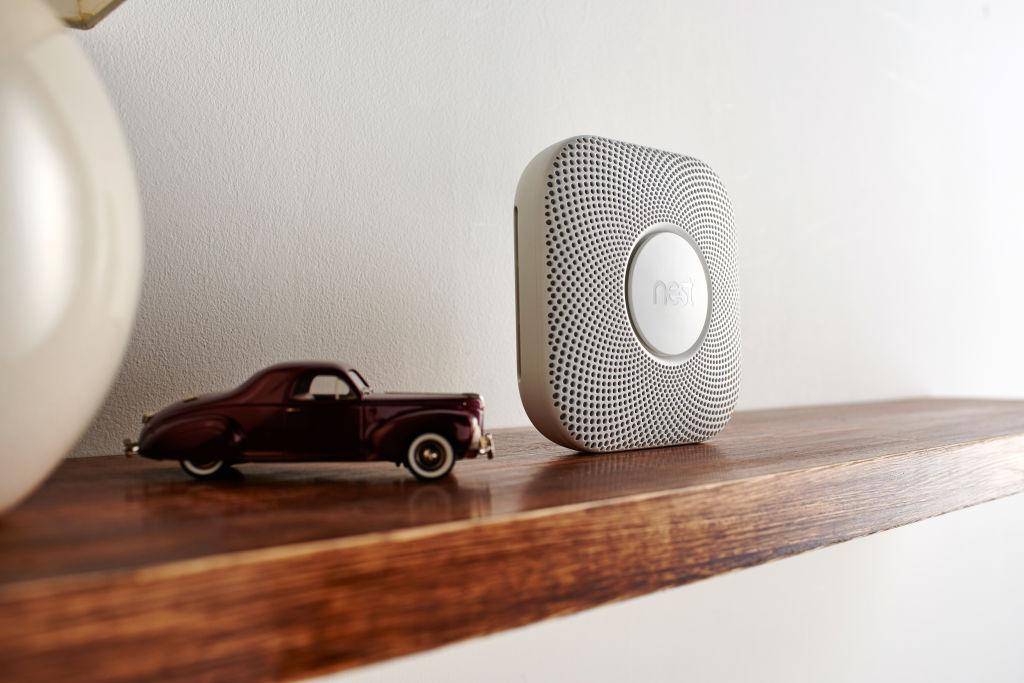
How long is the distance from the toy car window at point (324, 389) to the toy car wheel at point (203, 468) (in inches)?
2.7

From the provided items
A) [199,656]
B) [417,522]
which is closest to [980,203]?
[417,522]

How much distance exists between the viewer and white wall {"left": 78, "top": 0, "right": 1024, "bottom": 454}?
2.22 ft

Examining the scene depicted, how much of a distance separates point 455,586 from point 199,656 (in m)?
0.11

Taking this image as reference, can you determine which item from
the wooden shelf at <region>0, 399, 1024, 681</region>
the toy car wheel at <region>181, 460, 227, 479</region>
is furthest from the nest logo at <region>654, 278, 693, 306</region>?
the toy car wheel at <region>181, 460, 227, 479</region>

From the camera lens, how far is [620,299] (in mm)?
669

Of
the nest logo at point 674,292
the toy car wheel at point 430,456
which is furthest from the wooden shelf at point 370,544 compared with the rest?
the nest logo at point 674,292

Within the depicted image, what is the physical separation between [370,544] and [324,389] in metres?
0.19

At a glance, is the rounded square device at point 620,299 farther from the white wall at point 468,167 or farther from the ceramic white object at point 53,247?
the ceramic white object at point 53,247

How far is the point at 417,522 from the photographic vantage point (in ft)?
1.21

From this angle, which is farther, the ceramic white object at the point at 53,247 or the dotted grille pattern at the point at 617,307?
the dotted grille pattern at the point at 617,307

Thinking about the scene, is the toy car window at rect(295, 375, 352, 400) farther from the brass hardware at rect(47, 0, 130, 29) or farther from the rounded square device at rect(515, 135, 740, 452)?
the brass hardware at rect(47, 0, 130, 29)

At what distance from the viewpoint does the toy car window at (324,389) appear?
1.66ft

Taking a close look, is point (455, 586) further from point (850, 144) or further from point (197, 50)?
point (850, 144)

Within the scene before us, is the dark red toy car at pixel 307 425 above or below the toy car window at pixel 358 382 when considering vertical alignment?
below
